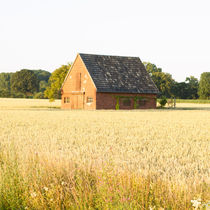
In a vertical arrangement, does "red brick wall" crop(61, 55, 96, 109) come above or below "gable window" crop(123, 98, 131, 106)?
above

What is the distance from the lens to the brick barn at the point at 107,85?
162ft

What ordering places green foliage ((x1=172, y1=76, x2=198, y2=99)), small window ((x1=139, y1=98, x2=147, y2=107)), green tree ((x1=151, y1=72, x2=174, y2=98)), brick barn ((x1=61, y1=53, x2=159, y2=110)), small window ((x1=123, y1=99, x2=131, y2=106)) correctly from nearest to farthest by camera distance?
brick barn ((x1=61, y1=53, x2=159, y2=110))
small window ((x1=123, y1=99, x2=131, y2=106))
small window ((x1=139, y1=98, x2=147, y2=107))
green tree ((x1=151, y1=72, x2=174, y2=98))
green foliage ((x1=172, y1=76, x2=198, y2=99))

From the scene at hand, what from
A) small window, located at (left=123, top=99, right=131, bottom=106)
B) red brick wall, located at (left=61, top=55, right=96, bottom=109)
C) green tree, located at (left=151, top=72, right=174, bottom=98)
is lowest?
small window, located at (left=123, top=99, right=131, bottom=106)

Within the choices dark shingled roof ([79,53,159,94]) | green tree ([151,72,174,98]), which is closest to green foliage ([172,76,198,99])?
green tree ([151,72,174,98])

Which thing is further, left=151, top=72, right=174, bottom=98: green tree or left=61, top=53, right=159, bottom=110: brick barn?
left=151, top=72, right=174, bottom=98: green tree

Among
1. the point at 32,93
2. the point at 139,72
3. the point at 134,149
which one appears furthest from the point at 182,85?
the point at 134,149

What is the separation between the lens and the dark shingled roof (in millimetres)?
50094

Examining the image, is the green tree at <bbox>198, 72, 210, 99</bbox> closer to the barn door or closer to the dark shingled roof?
the dark shingled roof

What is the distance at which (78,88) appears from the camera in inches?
2053

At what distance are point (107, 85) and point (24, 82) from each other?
8540cm

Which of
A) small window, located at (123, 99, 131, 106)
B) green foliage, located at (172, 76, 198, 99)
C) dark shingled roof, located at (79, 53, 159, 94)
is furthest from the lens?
green foliage, located at (172, 76, 198, 99)

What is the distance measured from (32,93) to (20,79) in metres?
8.38

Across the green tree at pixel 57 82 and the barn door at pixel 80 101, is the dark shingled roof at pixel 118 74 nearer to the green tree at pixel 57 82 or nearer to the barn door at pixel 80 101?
the barn door at pixel 80 101

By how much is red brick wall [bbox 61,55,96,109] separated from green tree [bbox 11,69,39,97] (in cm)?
7696
